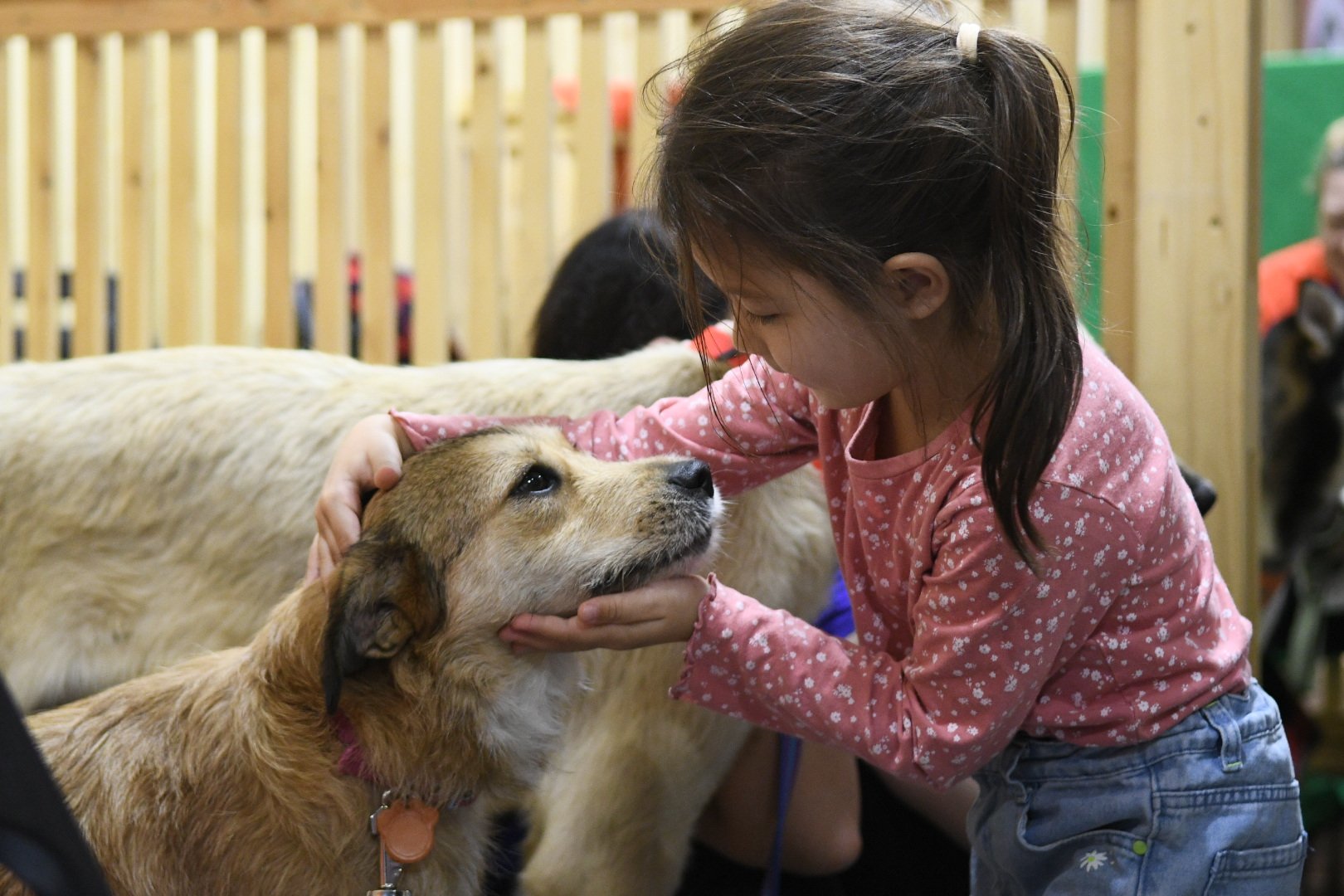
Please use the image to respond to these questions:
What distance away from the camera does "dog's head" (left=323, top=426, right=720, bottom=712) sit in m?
1.33

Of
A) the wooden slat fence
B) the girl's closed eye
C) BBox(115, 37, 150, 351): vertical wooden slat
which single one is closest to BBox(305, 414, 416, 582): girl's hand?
the girl's closed eye

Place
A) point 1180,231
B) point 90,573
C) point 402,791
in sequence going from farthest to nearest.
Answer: point 1180,231 → point 90,573 → point 402,791

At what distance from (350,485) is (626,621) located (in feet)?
1.45

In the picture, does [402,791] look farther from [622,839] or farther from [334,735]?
[622,839]

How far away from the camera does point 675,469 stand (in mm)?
1416

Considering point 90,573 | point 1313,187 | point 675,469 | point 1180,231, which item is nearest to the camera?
point 675,469

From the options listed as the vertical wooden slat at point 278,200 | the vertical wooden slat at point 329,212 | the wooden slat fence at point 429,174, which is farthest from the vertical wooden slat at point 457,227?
the vertical wooden slat at point 278,200

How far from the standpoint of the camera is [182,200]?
2.97 m

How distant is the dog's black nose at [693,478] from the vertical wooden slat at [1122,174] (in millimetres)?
1230

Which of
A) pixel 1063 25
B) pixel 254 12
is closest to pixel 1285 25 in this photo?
pixel 1063 25

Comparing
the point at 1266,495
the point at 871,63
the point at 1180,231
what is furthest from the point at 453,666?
the point at 1266,495

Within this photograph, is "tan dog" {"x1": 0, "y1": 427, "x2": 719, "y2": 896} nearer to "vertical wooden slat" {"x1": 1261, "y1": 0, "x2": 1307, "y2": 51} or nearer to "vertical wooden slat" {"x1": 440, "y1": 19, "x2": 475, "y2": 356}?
"vertical wooden slat" {"x1": 440, "y1": 19, "x2": 475, "y2": 356}

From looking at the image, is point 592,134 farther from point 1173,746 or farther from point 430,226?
point 1173,746

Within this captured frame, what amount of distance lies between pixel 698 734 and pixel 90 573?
1028 mm
